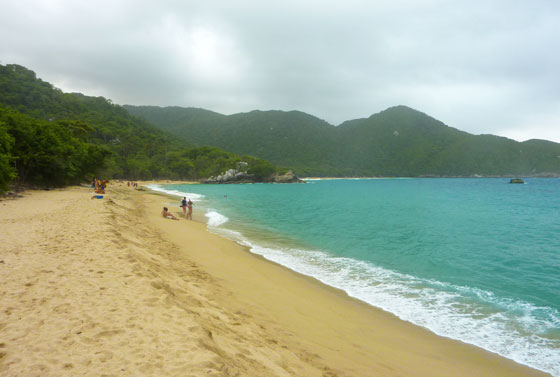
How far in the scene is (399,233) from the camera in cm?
2216

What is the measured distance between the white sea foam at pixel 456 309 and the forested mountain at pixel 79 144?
1099 inches

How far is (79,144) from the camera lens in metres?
46.5

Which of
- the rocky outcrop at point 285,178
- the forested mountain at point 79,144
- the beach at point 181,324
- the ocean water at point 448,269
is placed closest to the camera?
the beach at point 181,324

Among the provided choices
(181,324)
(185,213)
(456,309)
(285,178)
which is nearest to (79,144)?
(185,213)

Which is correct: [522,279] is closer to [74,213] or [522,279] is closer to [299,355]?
[299,355]

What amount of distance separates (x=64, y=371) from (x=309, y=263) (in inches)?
450

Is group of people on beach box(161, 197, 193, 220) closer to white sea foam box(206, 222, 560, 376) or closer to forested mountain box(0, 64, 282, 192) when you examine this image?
forested mountain box(0, 64, 282, 192)

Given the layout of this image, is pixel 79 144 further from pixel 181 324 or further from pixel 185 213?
pixel 181 324

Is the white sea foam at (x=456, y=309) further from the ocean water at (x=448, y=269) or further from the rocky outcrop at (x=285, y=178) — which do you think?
the rocky outcrop at (x=285, y=178)

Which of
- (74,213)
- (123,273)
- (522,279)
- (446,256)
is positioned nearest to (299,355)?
(123,273)

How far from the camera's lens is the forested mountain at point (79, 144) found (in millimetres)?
33312

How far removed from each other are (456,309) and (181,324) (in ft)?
28.2

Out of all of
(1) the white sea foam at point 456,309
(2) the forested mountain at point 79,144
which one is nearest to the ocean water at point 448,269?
(1) the white sea foam at point 456,309

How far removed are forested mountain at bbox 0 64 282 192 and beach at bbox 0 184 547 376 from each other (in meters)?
22.3
